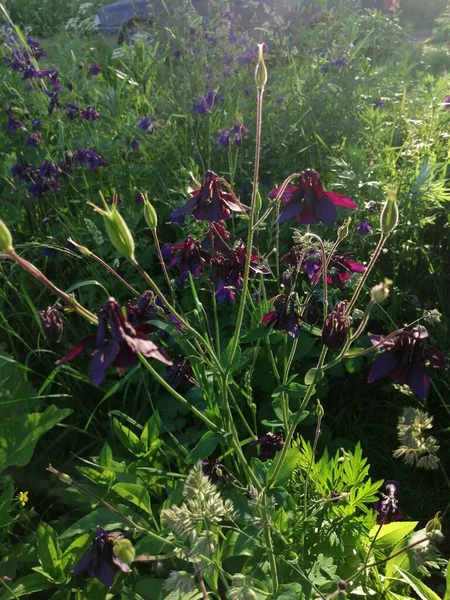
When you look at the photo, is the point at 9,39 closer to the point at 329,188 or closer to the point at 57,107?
the point at 57,107

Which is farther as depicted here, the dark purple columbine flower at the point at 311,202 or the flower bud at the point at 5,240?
the dark purple columbine flower at the point at 311,202

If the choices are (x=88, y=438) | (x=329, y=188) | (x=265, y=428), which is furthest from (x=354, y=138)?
(x=88, y=438)

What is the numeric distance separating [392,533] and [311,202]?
2.69 ft

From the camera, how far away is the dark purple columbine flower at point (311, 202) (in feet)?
3.78

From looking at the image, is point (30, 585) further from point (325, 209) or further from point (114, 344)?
point (325, 209)

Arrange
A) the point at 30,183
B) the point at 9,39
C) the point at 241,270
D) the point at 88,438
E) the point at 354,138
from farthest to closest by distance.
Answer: the point at 9,39
the point at 354,138
the point at 30,183
the point at 88,438
the point at 241,270

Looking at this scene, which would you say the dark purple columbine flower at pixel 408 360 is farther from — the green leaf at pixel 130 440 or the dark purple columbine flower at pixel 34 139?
the dark purple columbine flower at pixel 34 139

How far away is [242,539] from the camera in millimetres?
1267

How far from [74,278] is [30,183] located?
1.88 ft

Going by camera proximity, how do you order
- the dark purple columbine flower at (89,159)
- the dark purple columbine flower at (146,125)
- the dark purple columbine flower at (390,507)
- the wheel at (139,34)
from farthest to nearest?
1. the wheel at (139,34)
2. the dark purple columbine flower at (146,125)
3. the dark purple columbine flower at (89,159)
4. the dark purple columbine flower at (390,507)

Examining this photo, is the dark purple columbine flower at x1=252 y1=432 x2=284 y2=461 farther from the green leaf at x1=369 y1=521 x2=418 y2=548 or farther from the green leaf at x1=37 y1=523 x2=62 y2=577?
the green leaf at x1=37 y1=523 x2=62 y2=577

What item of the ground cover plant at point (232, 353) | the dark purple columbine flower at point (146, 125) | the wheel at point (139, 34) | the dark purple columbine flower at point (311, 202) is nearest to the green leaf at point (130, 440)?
the ground cover plant at point (232, 353)

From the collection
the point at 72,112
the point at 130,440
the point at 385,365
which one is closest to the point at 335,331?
the point at 385,365

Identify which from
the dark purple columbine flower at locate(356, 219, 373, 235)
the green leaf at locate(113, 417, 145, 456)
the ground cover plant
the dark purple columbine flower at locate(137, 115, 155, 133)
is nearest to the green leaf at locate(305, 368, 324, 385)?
the ground cover plant
